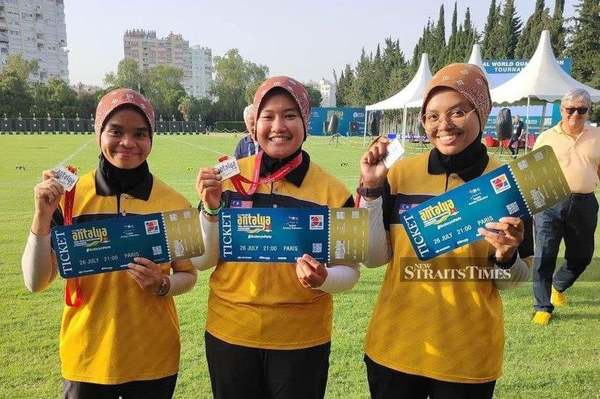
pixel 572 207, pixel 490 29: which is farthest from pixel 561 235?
pixel 490 29

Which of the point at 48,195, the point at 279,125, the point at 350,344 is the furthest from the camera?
the point at 350,344

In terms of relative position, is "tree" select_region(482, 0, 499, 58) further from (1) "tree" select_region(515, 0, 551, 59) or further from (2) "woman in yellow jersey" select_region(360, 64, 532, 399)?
(2) "woman in yellow jersey" select_region(360, 64, 532, 399)

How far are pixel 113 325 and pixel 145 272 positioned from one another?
1.08 ft

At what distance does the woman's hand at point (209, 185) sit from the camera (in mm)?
2146

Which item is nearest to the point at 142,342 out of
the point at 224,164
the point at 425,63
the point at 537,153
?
the point at 224,164

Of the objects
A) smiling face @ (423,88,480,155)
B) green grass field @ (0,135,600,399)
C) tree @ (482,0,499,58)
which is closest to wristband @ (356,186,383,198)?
smiling face @ (423,88,480,155)

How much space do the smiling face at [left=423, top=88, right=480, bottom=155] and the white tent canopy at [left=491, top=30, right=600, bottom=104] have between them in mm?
14971

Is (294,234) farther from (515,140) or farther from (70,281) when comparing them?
(515,140)

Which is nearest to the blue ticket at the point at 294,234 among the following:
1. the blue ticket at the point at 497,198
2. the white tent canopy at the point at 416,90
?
the blue ticket at the point at 497,198

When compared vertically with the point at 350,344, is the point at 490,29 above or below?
above

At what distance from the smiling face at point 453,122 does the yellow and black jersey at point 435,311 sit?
127mm

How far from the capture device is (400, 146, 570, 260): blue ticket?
1952mm

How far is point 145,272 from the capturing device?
2.11m

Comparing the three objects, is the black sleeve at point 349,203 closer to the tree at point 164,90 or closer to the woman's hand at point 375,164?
the woman's hand at point 375,164
